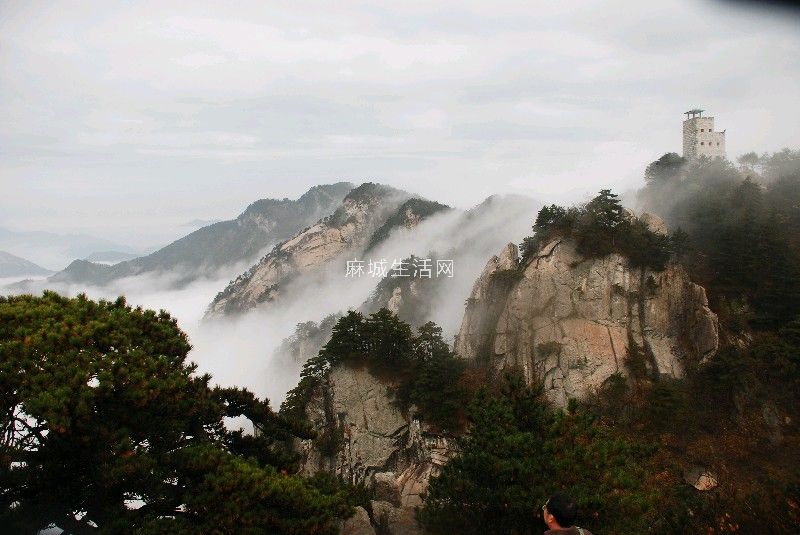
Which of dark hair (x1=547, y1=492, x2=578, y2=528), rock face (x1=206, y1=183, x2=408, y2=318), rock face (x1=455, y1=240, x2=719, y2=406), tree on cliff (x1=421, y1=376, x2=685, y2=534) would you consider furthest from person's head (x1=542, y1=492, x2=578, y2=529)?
rock face (x1=206, y1=183, x2=408, y2=318)

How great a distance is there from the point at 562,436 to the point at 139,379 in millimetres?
9347

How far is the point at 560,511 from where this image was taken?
456 centimetres

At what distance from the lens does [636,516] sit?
36.4 feet

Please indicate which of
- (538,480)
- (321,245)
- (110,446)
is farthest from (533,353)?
(321,245)

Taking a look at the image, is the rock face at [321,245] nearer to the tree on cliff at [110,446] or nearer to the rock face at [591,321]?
the rock face at [591,321]

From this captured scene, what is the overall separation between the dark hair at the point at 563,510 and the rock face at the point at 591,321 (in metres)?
25.8

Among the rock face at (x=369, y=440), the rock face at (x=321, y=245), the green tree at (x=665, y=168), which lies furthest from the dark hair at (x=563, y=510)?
the rock face at (x=321, y=245)

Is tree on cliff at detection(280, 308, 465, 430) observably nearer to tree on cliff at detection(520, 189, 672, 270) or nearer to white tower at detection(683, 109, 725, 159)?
tree on cliff at detection(520, 189, 672, 270)

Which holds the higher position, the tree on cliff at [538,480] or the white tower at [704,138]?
the white tower at [704,138]

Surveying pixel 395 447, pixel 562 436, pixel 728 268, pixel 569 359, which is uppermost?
pixel 728 268

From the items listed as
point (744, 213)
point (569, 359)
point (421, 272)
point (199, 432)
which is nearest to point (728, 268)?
point (744, 213)

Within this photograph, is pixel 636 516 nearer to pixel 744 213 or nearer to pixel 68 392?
pixel 68 392

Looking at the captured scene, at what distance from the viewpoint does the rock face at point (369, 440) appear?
28.4m

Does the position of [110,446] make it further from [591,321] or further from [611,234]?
[611,234]
